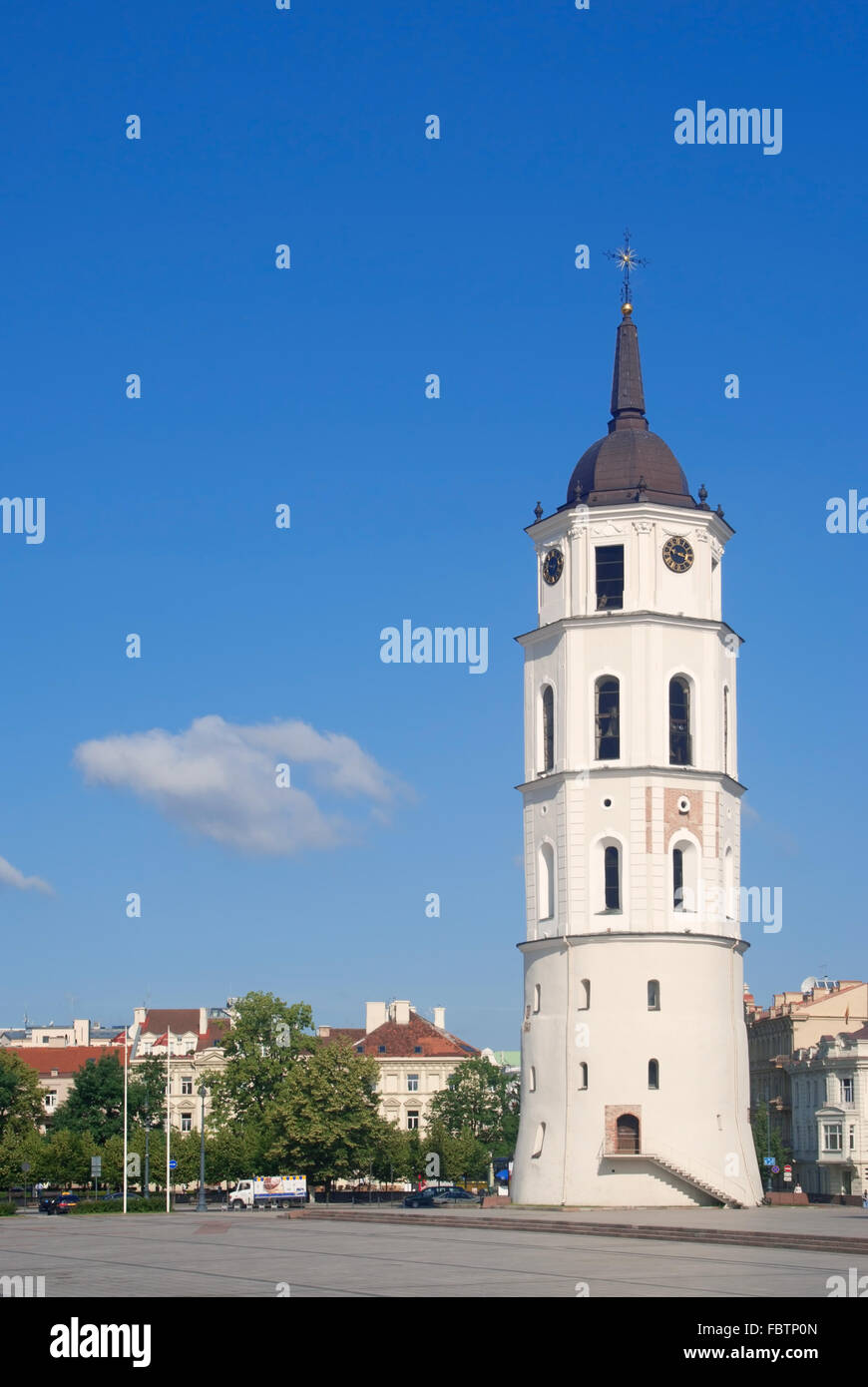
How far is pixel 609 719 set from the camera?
67.1 metres

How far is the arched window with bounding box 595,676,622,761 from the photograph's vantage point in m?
66.7

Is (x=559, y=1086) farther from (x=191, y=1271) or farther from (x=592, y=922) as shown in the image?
(x=191, y=1271)

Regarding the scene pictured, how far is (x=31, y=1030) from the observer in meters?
199

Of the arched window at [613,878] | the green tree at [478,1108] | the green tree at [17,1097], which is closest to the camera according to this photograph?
the arched window at [613,878]

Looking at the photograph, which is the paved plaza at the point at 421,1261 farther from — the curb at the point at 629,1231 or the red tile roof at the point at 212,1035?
the red tile roof at the point at 212,1035

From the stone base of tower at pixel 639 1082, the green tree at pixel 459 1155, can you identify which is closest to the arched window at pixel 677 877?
the stone base of tower at pixel 639 1082

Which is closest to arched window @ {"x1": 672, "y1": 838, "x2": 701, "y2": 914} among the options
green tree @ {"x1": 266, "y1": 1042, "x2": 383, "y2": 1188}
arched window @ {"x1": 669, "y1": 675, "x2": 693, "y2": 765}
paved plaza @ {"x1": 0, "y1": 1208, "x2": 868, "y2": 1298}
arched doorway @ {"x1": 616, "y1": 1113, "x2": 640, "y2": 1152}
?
arched window @ {"x1": 669, "y1": 675, "x2": 693, "y2": 765}

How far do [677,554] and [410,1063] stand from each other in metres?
78.9

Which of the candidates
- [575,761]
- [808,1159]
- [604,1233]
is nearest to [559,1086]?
[575,761]

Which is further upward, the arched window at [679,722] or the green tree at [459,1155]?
the arched window at [679,722]

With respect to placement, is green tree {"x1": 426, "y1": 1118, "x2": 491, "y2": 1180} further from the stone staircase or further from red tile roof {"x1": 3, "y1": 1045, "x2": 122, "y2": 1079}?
the stone staircase

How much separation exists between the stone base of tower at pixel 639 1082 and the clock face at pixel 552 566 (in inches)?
573

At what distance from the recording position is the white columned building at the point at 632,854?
62906 mm
